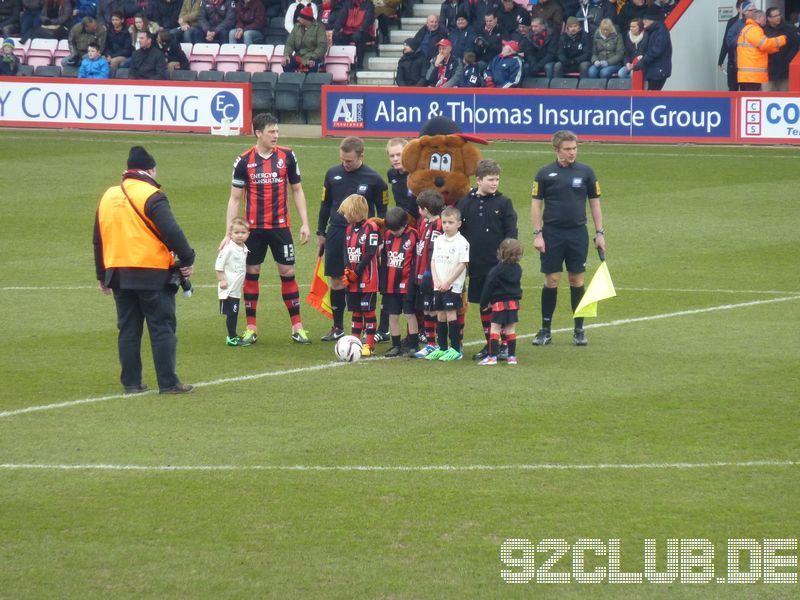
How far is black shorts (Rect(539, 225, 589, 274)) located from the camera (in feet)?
44.1

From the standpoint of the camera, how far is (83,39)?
34.8 meters

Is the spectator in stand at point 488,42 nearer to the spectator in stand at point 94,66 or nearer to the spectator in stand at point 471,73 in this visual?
the spectator in stand at point 471,73

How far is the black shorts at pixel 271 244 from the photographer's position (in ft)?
44.9

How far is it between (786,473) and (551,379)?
10.1 ft

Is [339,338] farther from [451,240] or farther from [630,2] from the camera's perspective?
[630,2]

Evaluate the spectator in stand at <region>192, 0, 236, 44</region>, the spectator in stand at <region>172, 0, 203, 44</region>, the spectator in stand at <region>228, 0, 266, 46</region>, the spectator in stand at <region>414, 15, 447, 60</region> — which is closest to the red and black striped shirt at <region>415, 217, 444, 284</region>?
the spectator in stand at <region>414, 15, 447, 60</region>

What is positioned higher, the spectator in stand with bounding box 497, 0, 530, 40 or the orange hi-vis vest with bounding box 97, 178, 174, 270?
the spectator in stand with bounding box 497, 0, 530, 40

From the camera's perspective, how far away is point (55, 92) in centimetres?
3105

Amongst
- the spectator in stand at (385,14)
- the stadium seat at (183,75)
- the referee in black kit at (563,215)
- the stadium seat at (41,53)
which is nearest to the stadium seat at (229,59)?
the stadium seat at (183,75)

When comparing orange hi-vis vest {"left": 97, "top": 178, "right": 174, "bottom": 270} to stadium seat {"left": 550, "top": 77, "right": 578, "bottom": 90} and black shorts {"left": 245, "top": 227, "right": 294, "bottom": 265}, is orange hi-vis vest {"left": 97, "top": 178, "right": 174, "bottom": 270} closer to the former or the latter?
black shorts {"left": 245, "top": 227, "right": 294, "bottom": 265}

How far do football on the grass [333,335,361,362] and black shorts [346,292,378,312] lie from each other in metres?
0.44

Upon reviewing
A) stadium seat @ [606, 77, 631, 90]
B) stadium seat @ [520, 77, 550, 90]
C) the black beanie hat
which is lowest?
the black beanie hat

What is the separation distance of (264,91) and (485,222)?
69.4ft

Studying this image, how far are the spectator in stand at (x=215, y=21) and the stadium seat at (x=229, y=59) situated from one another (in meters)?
0.57
